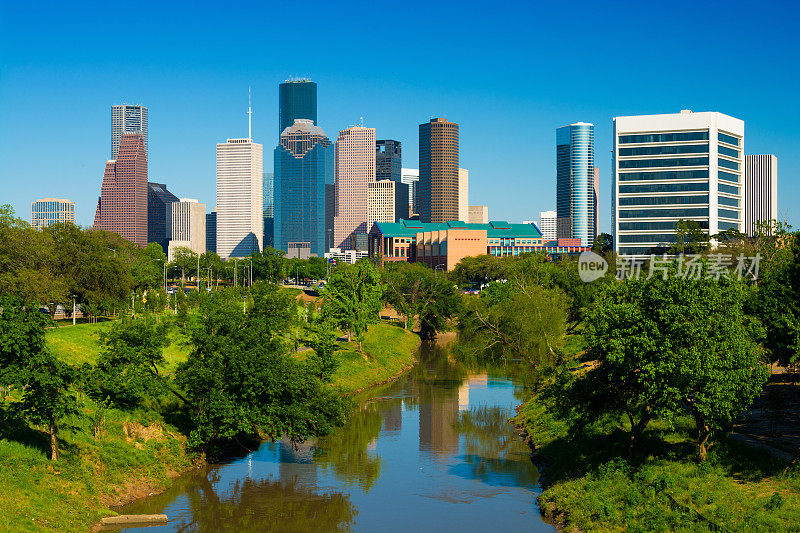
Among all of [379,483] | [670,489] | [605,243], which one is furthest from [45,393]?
[605,243]

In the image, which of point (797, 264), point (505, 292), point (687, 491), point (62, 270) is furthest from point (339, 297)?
point (687, 491)

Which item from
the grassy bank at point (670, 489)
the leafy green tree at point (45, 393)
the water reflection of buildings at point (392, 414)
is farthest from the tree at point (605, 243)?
the leafy green tree at point (45, 393)

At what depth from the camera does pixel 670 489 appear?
34812 millimetres

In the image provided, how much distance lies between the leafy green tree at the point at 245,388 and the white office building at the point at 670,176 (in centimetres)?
13368

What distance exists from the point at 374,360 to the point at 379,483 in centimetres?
4072

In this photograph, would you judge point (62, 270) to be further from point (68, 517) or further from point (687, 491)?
point (687, 491)

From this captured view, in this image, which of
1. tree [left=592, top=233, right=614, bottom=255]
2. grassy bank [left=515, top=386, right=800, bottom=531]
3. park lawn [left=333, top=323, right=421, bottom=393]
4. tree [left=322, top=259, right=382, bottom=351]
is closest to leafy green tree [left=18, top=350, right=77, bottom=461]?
grassy bank [left=515, top=386, right=800, bottom=531]

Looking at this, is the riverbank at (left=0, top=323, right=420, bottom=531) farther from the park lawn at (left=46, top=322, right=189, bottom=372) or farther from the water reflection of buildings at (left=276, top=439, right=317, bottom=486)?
the water reflection of buildings at (left=276, top=439, right=317, bottom=486)

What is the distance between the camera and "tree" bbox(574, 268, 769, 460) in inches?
1353

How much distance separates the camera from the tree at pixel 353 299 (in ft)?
280

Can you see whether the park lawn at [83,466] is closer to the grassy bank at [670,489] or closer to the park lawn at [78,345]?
the park lawn at [78,345]

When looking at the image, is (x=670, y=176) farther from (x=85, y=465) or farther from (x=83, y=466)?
(x=83, y=466)

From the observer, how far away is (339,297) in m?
87.9

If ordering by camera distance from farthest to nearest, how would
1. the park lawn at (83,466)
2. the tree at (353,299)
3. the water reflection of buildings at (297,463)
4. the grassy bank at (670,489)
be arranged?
the tree at (353,299), the water reflection of buildings at (297,463), the park lawn at (83,466), the grassy bank at (670,489)
